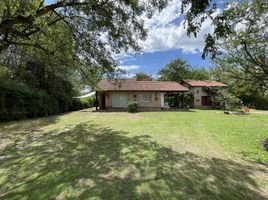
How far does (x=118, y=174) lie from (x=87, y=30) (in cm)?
750

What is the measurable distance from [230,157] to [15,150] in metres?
8.38

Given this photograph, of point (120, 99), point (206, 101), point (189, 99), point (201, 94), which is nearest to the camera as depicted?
point (120, 99)

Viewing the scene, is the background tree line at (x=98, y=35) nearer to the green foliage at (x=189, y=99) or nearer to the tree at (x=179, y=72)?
the green foliage at (x=189, y=99)

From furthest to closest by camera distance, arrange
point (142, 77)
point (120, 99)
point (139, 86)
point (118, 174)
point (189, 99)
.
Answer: point (142, 77) < point (189, 99) < point (139, 86) < point (120, 99) < point (118, 174)

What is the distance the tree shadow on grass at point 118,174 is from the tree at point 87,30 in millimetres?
4537

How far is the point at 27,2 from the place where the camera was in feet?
19.8

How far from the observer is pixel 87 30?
428 inches

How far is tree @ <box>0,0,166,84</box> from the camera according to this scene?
873 cm

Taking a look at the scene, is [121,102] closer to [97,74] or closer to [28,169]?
[97,74]

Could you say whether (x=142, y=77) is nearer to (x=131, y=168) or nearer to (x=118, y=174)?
(x=131, y=168)

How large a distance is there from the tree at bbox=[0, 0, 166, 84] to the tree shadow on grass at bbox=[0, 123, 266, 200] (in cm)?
454

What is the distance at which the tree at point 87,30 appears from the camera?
28.7 ft

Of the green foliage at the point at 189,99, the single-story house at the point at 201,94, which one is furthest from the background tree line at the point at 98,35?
the single-story house at the point at 201,94

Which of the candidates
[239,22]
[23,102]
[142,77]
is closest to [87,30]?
[239,22]
